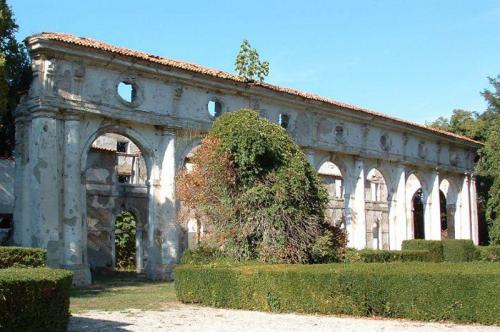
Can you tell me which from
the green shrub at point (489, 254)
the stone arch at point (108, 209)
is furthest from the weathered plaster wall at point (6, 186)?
the green shrub at point (489, 254)

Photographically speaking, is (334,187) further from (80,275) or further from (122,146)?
(80,275)

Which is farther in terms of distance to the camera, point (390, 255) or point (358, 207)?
point (358, 207)

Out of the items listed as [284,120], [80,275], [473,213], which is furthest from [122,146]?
[473,213]

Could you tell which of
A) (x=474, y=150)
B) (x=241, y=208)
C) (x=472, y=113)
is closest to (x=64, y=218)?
(x=241, y=208)

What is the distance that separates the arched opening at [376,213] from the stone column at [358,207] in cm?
1420

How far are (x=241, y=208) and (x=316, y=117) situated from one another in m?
13.7

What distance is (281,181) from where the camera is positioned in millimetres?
18547

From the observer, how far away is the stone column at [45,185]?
67.3 ft

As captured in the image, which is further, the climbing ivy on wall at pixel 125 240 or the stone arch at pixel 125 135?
the climbing ivy on wall at pixel 125 240

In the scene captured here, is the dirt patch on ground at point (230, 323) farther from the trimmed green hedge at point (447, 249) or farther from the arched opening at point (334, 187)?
the arched opening at point (334, 187)

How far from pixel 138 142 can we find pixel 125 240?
14021 mm

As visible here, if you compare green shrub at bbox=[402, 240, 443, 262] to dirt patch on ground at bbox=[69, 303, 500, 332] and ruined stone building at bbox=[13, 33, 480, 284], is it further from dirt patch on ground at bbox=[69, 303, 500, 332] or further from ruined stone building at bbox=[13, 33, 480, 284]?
dirt patch on ground at bbox=[69, 303, 500, 332]

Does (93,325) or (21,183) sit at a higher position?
(21,183)

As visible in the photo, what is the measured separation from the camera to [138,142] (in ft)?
78.1
